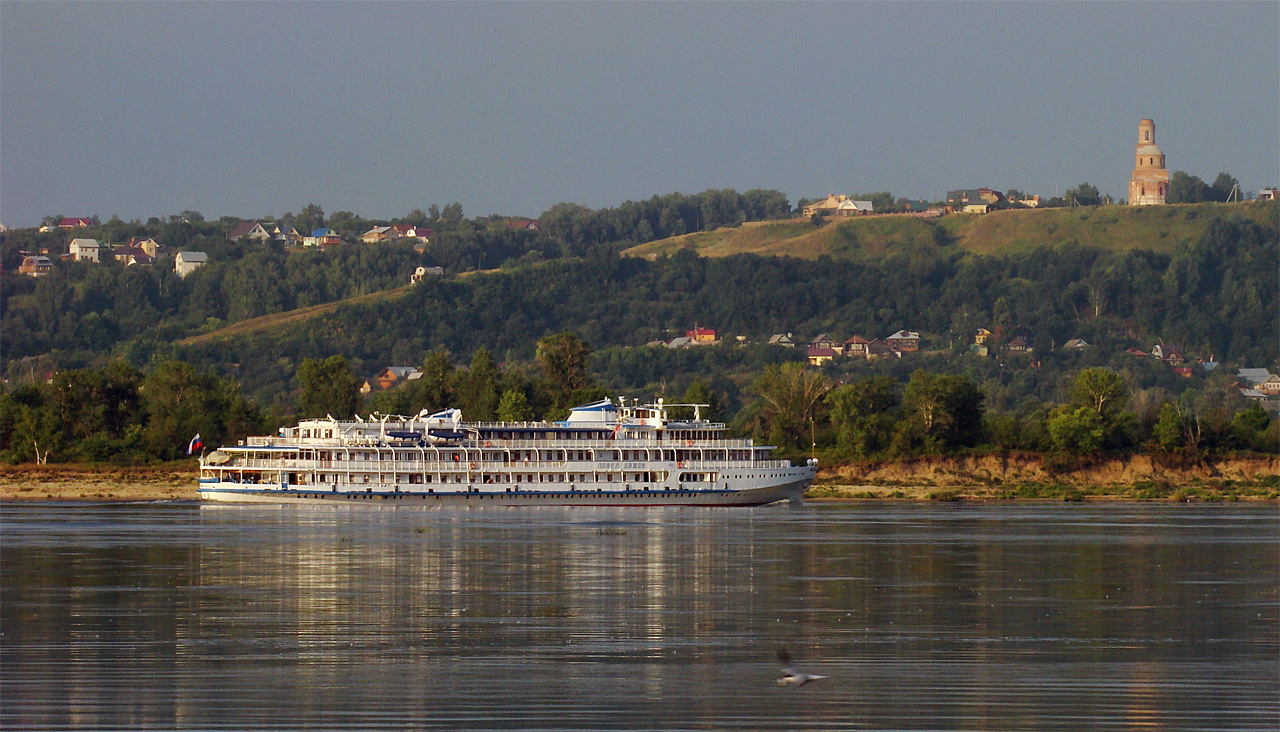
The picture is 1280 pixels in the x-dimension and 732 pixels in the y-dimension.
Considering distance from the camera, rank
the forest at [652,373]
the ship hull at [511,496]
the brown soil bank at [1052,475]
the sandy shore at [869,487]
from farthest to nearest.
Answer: the forest at [652,373]
the brown soil bank at [1052,475]
the sandy shore at [869,487]
the ship hull at [511,496]

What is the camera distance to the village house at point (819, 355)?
18188 cm

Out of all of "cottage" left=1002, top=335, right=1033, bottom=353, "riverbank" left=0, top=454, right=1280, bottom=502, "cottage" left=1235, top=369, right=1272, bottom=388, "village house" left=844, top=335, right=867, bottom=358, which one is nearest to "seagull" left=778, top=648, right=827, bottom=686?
"riverbank" left=0, top=454, right=1280, bottom=502

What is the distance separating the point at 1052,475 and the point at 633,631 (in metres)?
65.8

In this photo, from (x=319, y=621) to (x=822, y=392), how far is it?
71071 millimetres

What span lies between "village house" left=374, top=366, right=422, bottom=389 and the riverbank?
249 feet

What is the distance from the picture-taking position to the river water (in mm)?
20938

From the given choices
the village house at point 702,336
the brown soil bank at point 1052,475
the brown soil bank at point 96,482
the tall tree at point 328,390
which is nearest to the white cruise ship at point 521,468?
the brown soil bank at point 96,482

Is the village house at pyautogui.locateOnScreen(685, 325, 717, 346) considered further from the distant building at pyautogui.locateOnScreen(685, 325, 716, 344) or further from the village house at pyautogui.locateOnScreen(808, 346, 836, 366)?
the village house at pyautogui.locateOnScreen(808, 346, 836, 366)

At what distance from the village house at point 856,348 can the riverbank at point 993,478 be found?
3731 inches

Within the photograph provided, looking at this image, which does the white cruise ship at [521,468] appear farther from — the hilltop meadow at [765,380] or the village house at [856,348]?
the village house at [856,348]

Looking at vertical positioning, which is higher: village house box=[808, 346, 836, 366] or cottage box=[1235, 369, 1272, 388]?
village house box=[808, 346, 836, 366]

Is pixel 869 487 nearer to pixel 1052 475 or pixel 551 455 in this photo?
pixel 1052 475

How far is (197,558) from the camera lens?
42000mm

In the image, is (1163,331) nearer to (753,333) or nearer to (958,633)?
(753,333)
